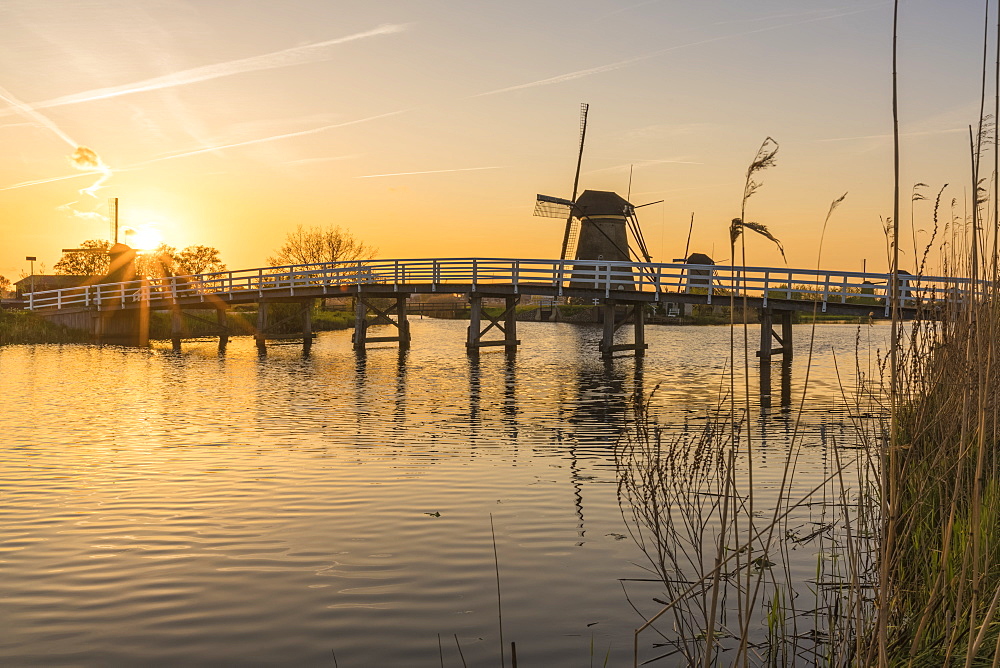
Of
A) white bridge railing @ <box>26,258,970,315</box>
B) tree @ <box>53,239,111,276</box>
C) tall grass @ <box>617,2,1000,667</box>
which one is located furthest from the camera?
tree @ <box>53,239,111,276</box>

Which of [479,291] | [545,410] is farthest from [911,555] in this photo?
[479,291]

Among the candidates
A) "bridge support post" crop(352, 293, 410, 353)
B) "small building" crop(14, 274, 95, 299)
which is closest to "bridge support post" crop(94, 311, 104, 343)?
"bridge support post" crop(352, 293, 410, 353)

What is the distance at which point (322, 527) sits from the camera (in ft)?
26.8

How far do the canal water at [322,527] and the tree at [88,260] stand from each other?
199 feet

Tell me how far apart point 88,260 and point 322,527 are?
79107 millimetres

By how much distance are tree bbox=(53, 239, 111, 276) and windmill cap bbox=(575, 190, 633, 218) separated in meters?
42.5

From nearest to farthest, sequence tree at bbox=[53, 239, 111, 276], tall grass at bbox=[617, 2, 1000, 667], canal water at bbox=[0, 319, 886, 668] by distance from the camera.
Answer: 1. tall grass at bbox=[617, 2, 1000, 667]
2. canal water at bbox=[0, 319, 886, 668]
3. tree at bbox=[53, 239, 111, 276]

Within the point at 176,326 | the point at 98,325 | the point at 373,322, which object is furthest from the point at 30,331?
the point at 373,322

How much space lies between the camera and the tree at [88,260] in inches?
2990

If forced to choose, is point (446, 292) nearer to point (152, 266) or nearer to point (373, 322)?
point (373, 322)

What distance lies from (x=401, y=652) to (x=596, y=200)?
46.7 m

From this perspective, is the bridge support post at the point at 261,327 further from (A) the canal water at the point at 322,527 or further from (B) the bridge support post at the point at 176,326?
(A) the canal water at the point at 322,527

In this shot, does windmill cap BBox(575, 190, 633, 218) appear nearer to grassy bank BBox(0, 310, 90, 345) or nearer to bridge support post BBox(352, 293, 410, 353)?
bridge support post BBox(352, 293, 410, 353)

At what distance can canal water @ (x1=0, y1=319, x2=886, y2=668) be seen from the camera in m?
5.52
